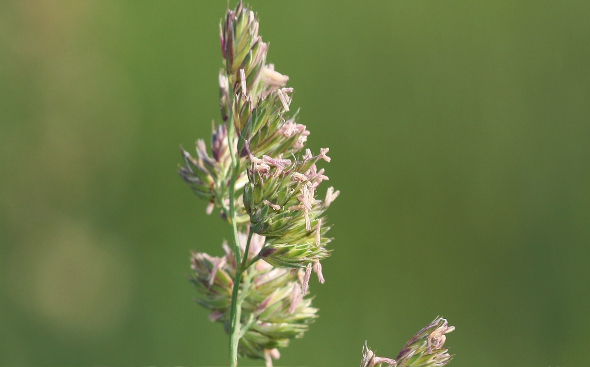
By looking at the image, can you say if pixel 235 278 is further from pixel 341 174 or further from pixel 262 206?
pixel 341 174

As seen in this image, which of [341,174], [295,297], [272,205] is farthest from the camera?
[341,174]

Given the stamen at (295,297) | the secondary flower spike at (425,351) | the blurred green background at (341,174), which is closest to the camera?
the secondary flower spike at (425,351)

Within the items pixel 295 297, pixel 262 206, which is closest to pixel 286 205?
pixel 262 206

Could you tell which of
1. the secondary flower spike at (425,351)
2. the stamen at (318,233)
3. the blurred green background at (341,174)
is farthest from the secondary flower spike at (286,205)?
the blurred green background at (341,174)

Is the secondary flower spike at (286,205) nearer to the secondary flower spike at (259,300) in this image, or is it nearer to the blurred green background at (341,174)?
the secondary flower spike at (259,300)

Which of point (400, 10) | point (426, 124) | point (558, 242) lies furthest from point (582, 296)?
point (400, 10)

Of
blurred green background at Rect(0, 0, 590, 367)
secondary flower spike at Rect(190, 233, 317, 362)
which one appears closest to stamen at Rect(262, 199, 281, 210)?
secondary flower spike at Rect(190, 233, 317, 362)

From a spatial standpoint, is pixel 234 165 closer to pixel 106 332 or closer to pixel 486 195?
pixel 106 332
